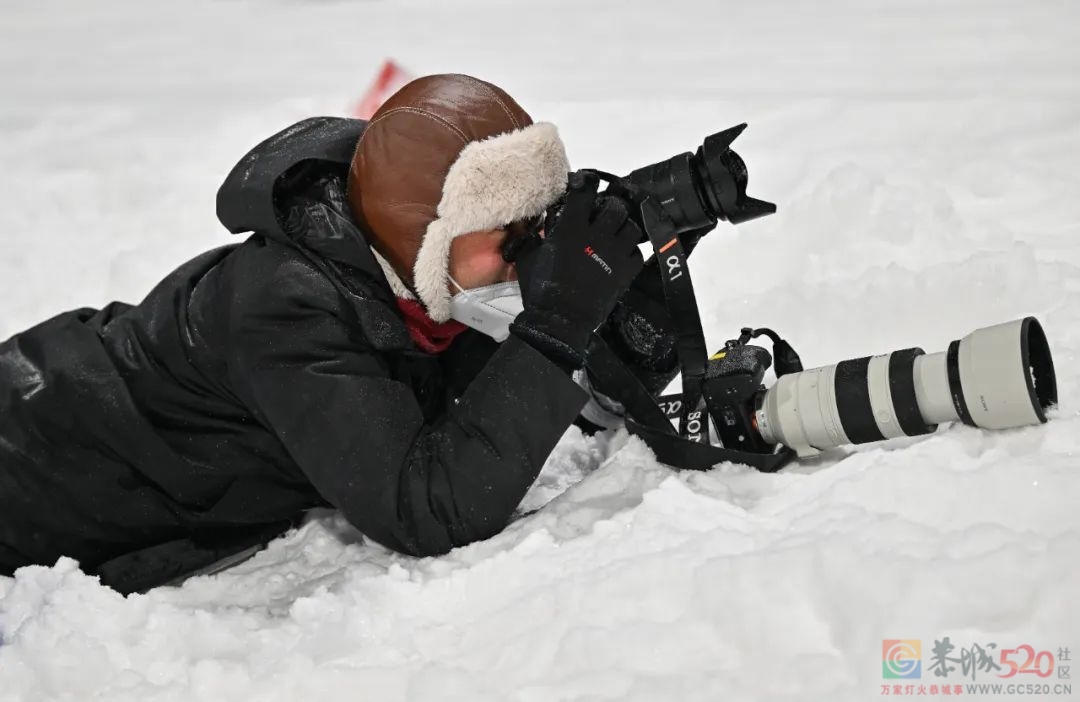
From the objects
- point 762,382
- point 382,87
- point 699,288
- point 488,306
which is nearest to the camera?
point 488,306

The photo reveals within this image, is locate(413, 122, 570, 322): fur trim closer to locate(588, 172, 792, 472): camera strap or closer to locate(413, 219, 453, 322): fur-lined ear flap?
locate(413, 219, 453, 322): fur-lined ear flap

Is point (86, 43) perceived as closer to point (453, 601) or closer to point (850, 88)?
point (850, 88)

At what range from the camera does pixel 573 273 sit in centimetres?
166

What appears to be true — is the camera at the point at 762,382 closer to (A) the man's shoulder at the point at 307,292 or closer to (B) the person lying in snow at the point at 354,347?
(B) the person lying in snow at the point at 354,347

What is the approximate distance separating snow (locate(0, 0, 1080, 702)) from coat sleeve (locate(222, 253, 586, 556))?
81mm

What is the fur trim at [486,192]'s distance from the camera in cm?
162

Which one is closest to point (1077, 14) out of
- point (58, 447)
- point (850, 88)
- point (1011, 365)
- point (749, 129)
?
point (850, 88)

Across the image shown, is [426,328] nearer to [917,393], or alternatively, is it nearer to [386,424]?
[386,424]

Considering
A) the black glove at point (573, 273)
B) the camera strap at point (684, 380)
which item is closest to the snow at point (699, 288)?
the camera strap at point (684, 380)

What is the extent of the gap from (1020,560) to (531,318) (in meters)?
0.74

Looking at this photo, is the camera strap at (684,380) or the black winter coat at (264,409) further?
the camera strap at (684,380)

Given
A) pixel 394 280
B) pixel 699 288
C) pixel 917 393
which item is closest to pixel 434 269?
pixel 394 280

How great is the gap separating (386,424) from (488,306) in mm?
249

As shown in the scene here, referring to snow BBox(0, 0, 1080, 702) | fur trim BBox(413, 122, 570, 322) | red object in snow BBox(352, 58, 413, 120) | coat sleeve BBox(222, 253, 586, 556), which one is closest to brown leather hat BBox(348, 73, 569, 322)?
fur trim BBox(413, 122, 570, 322)
